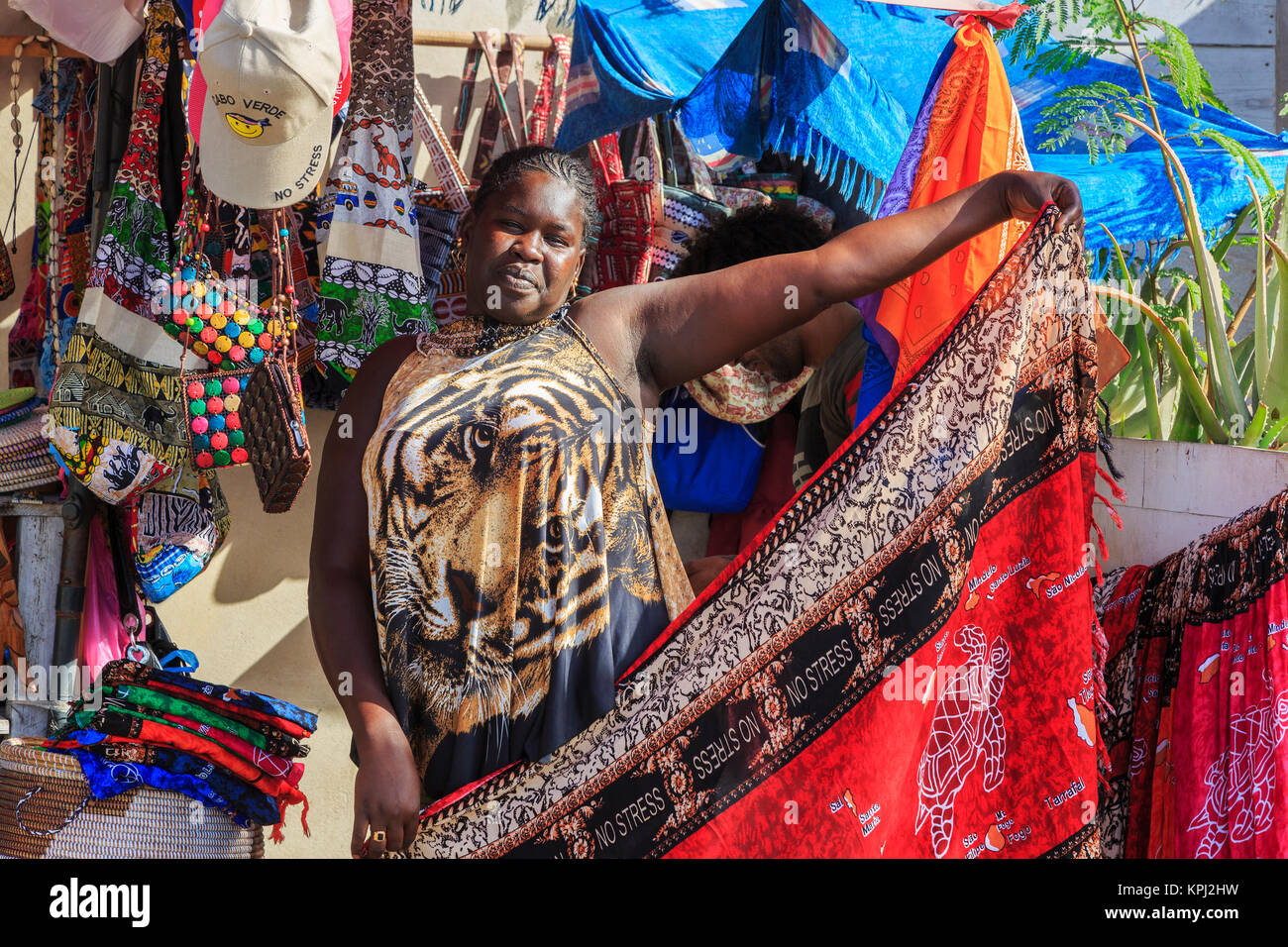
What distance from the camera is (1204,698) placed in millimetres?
2744

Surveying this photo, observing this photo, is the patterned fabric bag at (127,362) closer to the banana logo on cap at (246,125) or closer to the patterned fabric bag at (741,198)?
the banana logo on cap at (246,125)

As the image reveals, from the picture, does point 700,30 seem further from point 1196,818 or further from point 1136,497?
point 1196,818

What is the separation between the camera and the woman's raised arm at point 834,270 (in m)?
2.32

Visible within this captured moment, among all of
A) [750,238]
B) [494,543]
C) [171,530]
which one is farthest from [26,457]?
[750,238]

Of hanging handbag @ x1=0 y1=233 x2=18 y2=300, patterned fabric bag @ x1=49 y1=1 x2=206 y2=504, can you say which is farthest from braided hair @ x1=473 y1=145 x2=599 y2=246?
hanging handbag @ x1=0 y1=233 x2=18 y2=300

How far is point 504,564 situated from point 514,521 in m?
0.08

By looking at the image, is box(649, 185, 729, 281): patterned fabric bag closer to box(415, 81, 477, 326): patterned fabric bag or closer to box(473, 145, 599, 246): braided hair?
box(415, 81, 477, 326): patterned fabric bag

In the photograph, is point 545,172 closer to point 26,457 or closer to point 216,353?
point 216,353

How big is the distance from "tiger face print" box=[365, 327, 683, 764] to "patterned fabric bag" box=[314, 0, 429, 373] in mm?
1046

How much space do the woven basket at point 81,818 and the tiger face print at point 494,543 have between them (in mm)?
921

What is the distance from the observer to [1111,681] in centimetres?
303

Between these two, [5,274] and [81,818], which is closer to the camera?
[81,818]
